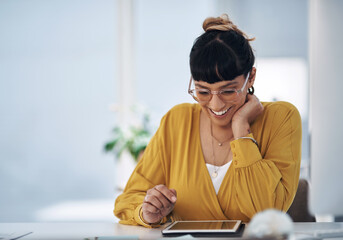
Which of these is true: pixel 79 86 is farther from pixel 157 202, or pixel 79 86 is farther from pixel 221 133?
pixel 157 202

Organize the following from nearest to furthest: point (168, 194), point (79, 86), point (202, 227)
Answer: point (202, 227)
point (168, 194)
point (79, 86)

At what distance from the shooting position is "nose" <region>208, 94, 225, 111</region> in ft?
5.11

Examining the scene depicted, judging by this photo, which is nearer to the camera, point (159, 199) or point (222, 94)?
point (159, 199)

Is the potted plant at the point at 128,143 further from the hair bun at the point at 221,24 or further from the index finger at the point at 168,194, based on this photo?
the index finger at the point at 168,194

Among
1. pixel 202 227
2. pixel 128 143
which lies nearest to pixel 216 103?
pixel 202 227

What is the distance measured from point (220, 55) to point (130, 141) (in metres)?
2.37

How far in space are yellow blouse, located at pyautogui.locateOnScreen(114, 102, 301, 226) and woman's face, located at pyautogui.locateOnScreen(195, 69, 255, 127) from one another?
0.35ft

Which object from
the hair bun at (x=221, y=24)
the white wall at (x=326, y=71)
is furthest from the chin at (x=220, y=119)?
the white wall at (x=326, y=71)

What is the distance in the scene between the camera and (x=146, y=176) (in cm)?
172

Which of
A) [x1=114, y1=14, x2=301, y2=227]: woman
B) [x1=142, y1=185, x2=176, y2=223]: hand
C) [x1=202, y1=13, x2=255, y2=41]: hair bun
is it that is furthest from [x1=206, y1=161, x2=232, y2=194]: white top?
[x1=202, y1=13, x2=255, y2=41]: hair bun

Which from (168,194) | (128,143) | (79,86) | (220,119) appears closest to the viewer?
(168,194)

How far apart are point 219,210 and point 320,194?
0.43 m

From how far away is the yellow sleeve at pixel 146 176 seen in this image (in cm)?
163

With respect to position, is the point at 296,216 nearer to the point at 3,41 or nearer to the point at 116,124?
the point at 116,124
